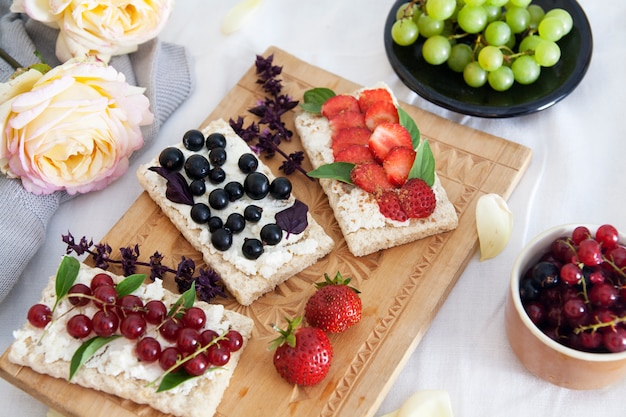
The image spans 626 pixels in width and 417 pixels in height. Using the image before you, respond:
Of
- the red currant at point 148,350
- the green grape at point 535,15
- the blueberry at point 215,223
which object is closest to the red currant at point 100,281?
the red currant at point 148,350

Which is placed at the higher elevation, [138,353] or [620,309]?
[620,309]

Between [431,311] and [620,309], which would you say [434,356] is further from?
[620,309]

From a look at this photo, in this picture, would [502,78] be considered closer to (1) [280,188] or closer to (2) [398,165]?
(2) [398,165]

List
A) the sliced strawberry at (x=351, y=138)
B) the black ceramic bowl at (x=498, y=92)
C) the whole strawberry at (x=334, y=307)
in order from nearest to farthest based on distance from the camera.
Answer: the whole strawberry at (x=334, y=307) < the sliced strawberry at (x=351, y=138) < the black ceramic bowl at (x=498, y=92)

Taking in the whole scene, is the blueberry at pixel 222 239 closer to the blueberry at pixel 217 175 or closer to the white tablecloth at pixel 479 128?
the blueberry at pixel 217 175

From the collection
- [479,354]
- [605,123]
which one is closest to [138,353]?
[479,354]

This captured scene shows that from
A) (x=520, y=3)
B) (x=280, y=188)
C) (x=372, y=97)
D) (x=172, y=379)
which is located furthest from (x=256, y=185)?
(x=520, y=3)
